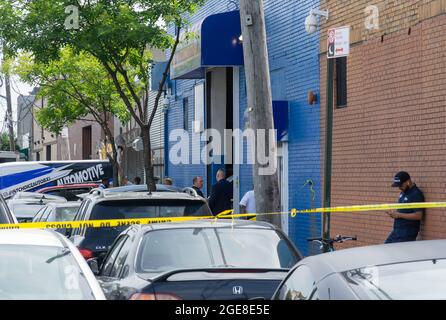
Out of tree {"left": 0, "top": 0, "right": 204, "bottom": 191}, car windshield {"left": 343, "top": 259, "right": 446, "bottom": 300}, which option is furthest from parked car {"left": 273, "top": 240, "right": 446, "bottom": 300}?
tree {"left": 0, "top": 0, "right": 204, "bottom": 191}

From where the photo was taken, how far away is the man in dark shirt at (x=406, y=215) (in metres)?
13.8

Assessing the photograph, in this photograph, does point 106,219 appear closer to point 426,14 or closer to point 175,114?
point 426,14

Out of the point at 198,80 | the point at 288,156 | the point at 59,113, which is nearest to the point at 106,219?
the point at 288,156

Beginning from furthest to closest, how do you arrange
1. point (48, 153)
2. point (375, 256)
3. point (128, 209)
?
point (48, 153) < point (128, 209) < point (375, 256)

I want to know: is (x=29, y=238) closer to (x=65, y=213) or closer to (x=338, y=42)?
(x=338, y=42)

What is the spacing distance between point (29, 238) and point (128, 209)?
432 centimetres

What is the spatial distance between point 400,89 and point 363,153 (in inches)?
68.7

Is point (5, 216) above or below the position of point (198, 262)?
above

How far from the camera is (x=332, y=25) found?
17938 millimetres

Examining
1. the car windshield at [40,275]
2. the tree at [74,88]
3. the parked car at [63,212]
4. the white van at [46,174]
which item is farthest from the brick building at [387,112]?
the white van at [46,174]

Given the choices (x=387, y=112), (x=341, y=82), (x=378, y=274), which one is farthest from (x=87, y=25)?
(x=378, y=274)

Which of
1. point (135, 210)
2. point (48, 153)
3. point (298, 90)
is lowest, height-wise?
point (135, 210)

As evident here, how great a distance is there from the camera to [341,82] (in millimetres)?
17828

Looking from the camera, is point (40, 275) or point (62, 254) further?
point (62, 254)
